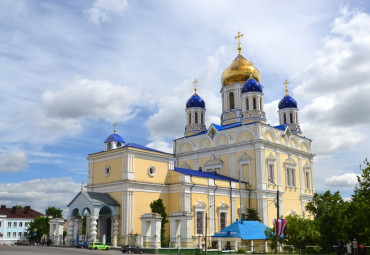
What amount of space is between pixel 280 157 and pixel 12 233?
39320 mm

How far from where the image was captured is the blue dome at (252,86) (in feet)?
132

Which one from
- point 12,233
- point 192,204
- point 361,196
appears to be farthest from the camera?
point 12,233

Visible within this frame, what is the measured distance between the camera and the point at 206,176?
33438 millimetres

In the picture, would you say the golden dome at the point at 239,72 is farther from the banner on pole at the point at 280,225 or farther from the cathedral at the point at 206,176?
the banner on pole at the point at 280,225

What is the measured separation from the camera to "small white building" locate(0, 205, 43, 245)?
5484 cm

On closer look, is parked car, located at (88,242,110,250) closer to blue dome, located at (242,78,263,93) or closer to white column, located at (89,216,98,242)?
white column, located at (89,216,98,242)

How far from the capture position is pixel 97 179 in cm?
3195

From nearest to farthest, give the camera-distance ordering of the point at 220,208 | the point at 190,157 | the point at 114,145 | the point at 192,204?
the point at 192,204 < the point at 220,208 < the point at 114,145 < the point at 190,157

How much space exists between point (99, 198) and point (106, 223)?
9.43ft

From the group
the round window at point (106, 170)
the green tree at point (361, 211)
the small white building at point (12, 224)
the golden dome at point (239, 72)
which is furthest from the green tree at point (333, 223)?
the small white building at point (12, 224)

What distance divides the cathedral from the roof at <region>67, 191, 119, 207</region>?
0.08 m

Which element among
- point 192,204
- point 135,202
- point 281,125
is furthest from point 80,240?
point 281,125

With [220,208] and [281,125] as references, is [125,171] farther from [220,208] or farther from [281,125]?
[281,125]

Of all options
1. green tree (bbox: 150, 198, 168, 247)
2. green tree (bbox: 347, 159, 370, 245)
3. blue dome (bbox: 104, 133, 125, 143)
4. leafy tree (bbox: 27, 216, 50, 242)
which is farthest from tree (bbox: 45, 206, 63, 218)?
green tree (bbox: 347, 159, 370, 245)
